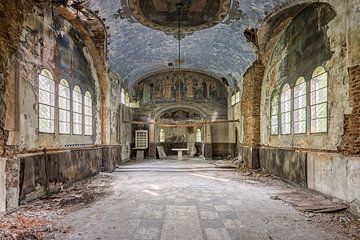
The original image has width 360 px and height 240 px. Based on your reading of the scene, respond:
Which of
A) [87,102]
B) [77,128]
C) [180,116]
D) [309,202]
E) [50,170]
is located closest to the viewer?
[309,202]

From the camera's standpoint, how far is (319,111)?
6.78m

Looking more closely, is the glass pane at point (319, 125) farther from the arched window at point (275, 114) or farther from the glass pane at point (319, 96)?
the arched window at point (275, 114)

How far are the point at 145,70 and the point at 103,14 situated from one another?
7.33m

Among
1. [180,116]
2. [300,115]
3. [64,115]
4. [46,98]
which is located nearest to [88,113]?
[64,115]

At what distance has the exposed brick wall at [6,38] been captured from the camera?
502 cm

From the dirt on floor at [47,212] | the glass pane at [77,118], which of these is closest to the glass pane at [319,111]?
the dirt on floor at [47,212]

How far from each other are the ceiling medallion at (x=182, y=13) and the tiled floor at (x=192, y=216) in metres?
6.07

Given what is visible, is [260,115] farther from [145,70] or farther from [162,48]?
[145,70]

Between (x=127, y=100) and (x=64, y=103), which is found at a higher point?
(x=127, y=100)

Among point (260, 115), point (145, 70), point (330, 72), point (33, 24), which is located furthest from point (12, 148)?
point (145, 70)

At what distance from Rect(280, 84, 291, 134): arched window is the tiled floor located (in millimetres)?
2359

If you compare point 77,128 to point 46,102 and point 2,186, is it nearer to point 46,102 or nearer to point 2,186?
point 46,102

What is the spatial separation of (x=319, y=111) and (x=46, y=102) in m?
7.84

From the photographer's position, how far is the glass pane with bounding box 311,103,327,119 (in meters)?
6.53
